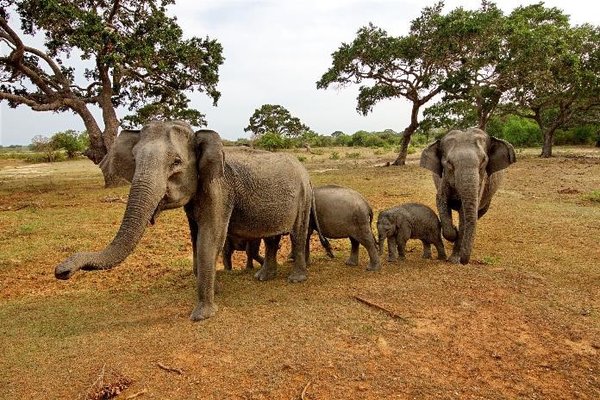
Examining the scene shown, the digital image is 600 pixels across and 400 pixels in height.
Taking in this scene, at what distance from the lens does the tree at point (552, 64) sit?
22.5 m

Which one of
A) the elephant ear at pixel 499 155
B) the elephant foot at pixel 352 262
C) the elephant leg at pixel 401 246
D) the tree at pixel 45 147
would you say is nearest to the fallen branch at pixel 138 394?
the elephant foot at pixel 352 262

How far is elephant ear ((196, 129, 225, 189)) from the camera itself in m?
4.53

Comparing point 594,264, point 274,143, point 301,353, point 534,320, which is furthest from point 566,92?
point 301,353

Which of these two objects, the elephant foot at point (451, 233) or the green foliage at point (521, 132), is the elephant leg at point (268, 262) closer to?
the elephant foot at point (451, 233)

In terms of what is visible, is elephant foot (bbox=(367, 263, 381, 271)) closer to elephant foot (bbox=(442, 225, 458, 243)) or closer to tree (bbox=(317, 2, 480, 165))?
elephant foot (bbox=(442, 225, 458, 243))

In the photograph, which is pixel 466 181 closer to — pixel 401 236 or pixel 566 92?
pixel 401 236

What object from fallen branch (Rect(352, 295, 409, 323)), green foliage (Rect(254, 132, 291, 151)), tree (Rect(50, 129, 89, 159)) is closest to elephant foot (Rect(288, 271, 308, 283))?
fallen branch (Rect(352, 295, 409, 323))

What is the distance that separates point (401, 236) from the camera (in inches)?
274

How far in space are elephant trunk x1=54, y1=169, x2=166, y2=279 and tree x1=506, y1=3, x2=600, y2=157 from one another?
23049mm

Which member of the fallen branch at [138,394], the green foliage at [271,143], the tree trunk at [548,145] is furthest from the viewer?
the green foliage at [271,143]

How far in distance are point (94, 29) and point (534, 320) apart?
15584mm

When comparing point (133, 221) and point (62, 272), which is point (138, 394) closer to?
point (62, 272)

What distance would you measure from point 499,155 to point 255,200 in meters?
3.91

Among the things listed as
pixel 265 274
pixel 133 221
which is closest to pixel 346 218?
pixel 265 274
